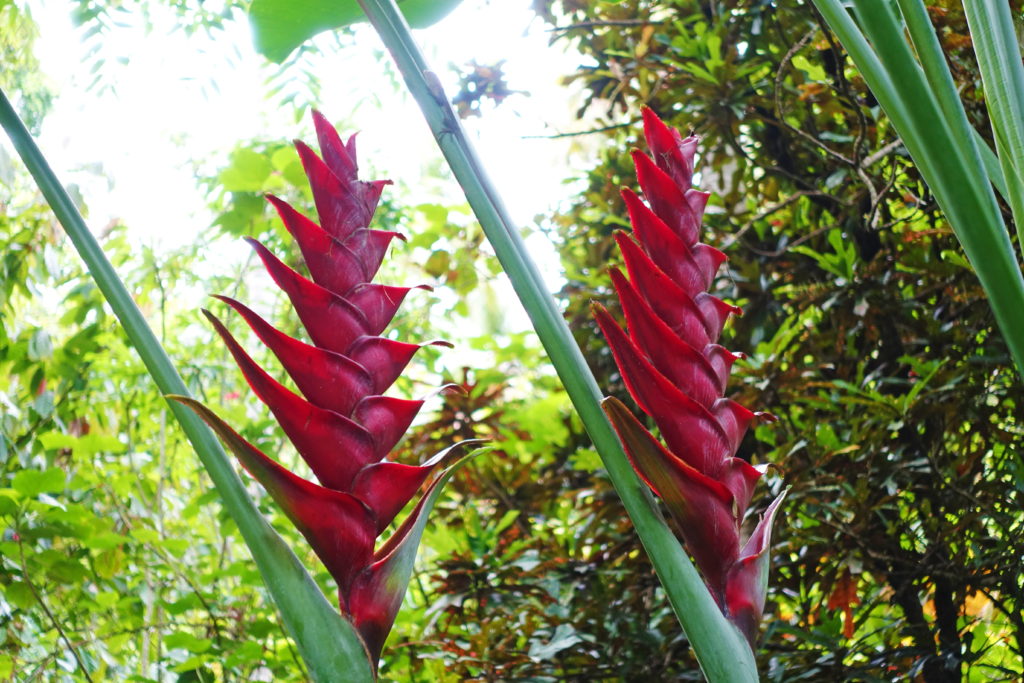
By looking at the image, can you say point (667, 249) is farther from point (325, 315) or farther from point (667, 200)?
point (325, 315)

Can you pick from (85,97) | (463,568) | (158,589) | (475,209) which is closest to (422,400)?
(475,209)

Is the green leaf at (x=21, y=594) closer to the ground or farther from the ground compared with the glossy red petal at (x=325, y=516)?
farther from the ground

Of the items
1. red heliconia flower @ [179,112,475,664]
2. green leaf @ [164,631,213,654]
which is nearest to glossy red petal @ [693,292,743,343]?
red heliconia flower @ [179,112,475,664]

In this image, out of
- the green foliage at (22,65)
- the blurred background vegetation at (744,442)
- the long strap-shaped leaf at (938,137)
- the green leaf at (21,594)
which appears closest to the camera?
the long strap-shaped leaf at (938,137)

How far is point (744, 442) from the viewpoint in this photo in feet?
2.98

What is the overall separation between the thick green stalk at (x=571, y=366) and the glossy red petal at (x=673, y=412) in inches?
0.6

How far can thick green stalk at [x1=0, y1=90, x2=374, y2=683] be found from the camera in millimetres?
279

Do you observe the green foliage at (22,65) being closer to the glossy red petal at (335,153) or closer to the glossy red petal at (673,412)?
the glossy red petal at (335,153)

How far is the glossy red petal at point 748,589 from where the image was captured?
0.30 m

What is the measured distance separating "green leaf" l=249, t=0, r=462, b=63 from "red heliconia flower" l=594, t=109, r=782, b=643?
264mm

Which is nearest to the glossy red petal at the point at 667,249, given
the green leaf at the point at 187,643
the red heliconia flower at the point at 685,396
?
the red heliconia flower at the point at 685,396

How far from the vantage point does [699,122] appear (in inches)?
38.4

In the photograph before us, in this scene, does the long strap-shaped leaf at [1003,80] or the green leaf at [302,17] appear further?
the green leaf at [302,17]

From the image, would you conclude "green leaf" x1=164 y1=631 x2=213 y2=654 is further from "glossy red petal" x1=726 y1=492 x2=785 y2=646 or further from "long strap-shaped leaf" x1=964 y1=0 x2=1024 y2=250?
"long strap-shaped leaf" x1=964 y1=0 x2=1024 y2=250
